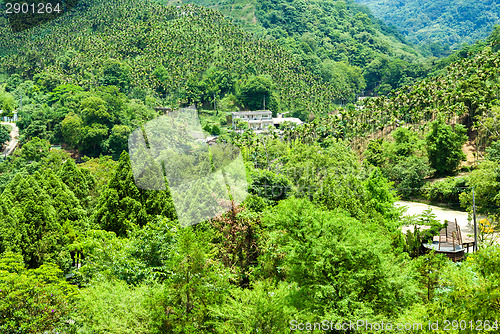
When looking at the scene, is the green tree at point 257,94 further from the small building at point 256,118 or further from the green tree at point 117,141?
the green tree at point 117,141

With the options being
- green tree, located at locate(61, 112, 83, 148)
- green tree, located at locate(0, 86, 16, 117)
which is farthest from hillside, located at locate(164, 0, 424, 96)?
green tree, located at locate(0, 86, 16, 117)

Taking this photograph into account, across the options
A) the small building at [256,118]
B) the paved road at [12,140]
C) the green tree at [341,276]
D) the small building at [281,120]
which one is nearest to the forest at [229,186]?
the green tree at [341,276]

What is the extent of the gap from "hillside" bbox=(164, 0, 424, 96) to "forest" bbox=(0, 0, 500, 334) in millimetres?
973

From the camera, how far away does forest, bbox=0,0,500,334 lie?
34.8 feet

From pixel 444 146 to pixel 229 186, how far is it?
2907 centimetres

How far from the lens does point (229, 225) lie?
15.9m

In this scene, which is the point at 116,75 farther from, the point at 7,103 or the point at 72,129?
the point at 72,129

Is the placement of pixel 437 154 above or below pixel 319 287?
below

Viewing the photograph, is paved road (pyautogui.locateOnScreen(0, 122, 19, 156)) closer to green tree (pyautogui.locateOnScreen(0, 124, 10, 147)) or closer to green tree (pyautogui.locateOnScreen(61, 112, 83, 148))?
green tree (pyautogui.locateOnScreen(0, 124, 10, 147))

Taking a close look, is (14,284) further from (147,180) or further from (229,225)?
(147,180)

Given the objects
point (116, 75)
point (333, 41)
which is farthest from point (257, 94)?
point (333, 41)

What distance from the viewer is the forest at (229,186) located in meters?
10.6

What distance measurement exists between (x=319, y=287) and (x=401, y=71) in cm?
10344

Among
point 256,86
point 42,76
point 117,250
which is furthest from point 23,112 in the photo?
point 117,250
